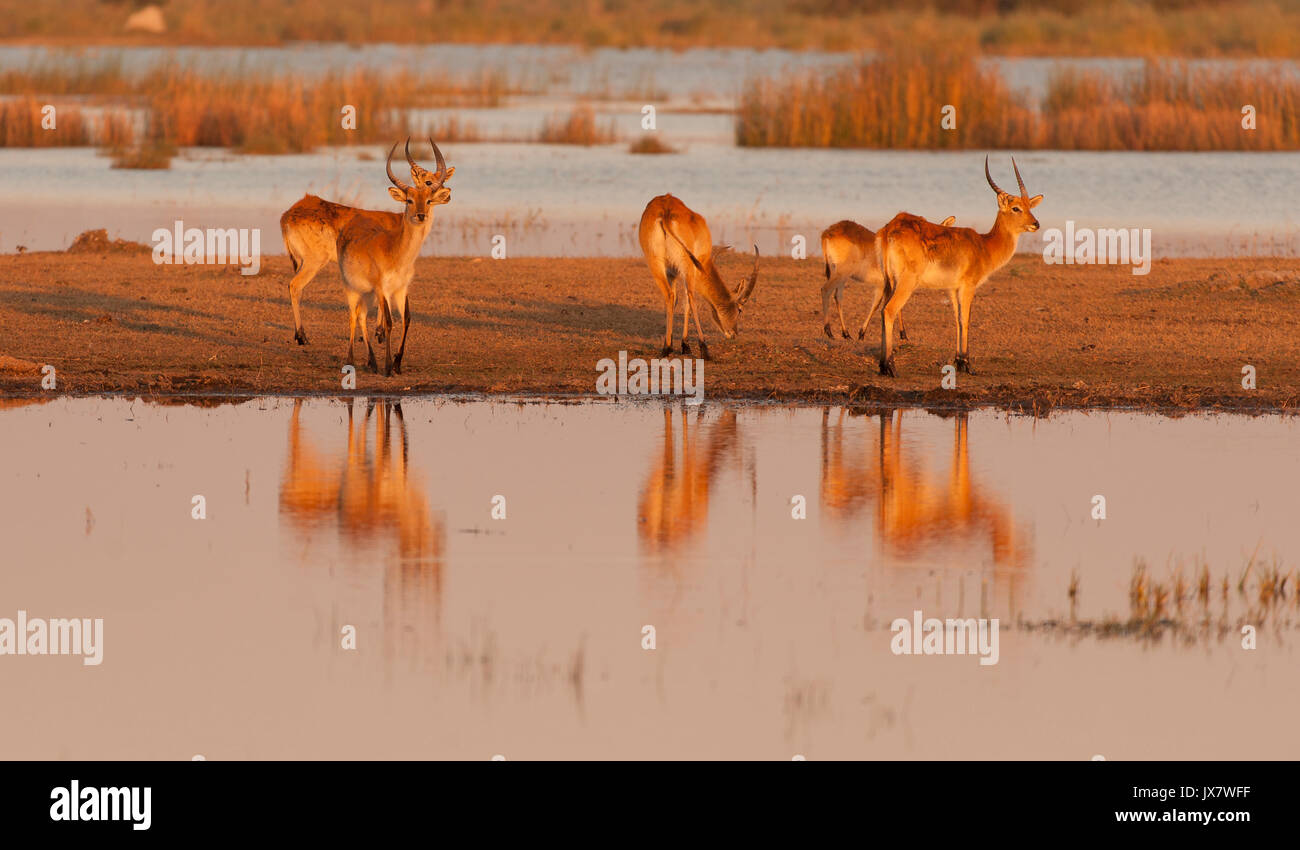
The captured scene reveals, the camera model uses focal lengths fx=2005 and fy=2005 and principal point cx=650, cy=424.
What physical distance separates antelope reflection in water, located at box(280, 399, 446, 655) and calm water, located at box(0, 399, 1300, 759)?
3cm

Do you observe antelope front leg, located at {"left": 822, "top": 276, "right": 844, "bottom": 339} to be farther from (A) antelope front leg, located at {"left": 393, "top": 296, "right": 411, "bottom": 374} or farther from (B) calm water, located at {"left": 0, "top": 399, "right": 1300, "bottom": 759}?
(A) antelope front leg, located at {"left": 393, "top": 296, "right": 411, "bottom": 374}

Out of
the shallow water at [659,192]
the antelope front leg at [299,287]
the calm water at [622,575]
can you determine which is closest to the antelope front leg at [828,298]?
the calm water at [622,575]

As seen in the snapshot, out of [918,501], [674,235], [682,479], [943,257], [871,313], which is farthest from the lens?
[871,313]

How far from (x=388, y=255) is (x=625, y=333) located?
312 centimetres

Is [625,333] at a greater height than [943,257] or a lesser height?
lesser

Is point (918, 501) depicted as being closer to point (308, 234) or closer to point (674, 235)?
point (674, 235)

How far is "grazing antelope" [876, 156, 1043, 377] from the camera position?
48.4 feet

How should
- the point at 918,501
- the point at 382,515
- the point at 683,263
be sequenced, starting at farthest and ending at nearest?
the point at 683,263, the point at 918,501, the point at 382,515

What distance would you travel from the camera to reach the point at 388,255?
14758 millimetres

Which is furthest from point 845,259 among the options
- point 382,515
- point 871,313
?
point 382,515

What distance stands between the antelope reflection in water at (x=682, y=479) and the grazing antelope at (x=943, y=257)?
1.84 metres

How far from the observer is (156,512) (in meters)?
10.5

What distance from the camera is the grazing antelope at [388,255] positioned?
14484 mm

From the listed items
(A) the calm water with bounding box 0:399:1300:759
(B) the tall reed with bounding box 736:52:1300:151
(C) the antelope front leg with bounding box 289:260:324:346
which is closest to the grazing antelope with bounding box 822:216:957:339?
(A) the calm water with bounding box 0:399:1300:759
